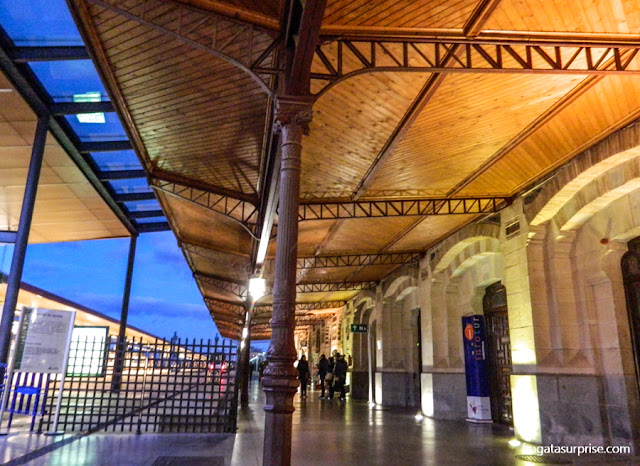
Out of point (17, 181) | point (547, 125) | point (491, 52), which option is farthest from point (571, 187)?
point (17, 181)

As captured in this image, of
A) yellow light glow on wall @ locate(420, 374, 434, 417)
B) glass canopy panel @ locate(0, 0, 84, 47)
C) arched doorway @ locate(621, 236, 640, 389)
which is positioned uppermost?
glass canopy panel @ locate(0, 0, 84, 47)

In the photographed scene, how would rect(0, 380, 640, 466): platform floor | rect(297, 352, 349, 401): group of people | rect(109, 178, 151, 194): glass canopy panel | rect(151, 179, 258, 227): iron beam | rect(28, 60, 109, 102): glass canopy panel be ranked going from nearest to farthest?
rect(0, 380, 640, 466): platform floor
rect(28, 60, 109, 102): glass canopy panel
rect(151, 179, 258, 227): iron beam
rect(109, 178, 151, 194): glass canopy panel
rect(297, 352, 349, 401): group of people

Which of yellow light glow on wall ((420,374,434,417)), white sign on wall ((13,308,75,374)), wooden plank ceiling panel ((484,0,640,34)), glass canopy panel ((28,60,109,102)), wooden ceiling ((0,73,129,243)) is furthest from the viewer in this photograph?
yellow light glow on wall ((420,374,434,417))

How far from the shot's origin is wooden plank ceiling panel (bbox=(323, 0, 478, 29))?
533 centimetres

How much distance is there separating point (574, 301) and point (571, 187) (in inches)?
88.0

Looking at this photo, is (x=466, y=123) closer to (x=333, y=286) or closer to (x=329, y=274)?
(x=329, y=274)

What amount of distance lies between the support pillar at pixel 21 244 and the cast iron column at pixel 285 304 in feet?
21.1

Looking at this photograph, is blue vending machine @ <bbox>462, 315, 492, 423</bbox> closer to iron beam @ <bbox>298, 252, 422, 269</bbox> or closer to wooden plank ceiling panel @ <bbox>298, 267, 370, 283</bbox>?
iron beam @ <bbox>298, 252, 422, 269</bbox>

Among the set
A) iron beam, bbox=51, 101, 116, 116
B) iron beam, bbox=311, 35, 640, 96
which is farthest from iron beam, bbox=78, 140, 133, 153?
iron beam, bbox=311, 35, 640, 96

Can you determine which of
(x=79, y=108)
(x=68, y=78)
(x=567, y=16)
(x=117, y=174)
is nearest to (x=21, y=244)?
(x=79, y=108)

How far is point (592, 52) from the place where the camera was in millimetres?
6215

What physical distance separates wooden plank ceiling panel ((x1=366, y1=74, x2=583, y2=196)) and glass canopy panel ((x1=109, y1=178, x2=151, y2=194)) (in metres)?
8.28

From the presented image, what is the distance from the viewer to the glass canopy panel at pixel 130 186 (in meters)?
15.0

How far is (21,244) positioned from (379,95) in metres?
7.49
